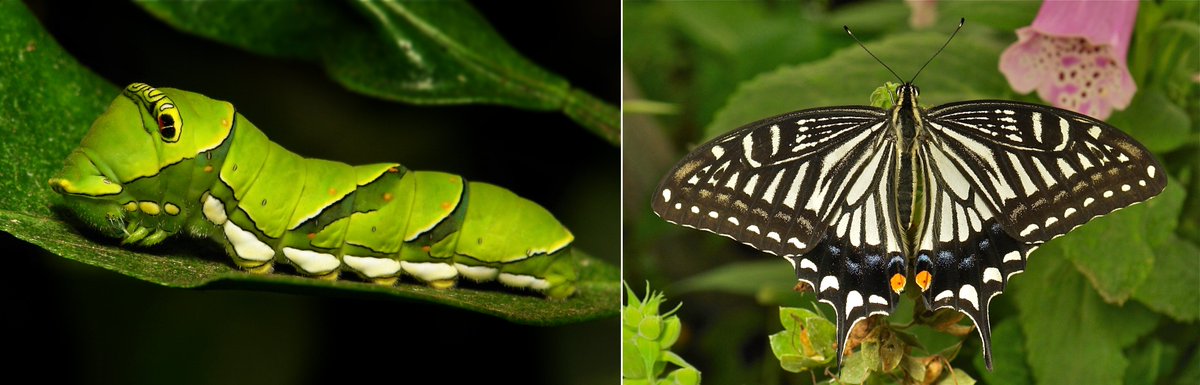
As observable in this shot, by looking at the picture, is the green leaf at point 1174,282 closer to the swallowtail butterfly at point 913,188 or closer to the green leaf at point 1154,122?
the green leaf at point 1154,122

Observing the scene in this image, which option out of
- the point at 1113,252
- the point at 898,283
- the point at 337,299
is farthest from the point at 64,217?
the point at 1113,252

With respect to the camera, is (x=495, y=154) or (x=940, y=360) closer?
(x=940, y=360)

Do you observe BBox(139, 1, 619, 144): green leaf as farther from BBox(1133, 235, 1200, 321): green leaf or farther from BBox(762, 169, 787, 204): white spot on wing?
BBox(1133, 235, 1200, 321): green leaf

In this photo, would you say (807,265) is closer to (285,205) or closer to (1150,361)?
(285,205)

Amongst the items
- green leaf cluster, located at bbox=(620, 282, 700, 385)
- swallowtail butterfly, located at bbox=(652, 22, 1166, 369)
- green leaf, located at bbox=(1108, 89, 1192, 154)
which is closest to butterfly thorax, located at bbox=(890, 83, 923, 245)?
swallowtail butterfly, located at bbox=(652, 22, 1166, 369)

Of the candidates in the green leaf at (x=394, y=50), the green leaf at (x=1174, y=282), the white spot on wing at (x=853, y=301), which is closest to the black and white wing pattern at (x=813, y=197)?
the white spot on wing at (x=853, y=301)

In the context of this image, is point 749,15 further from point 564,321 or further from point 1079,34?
point 564,321

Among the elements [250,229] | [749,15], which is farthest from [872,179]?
[749,15]
